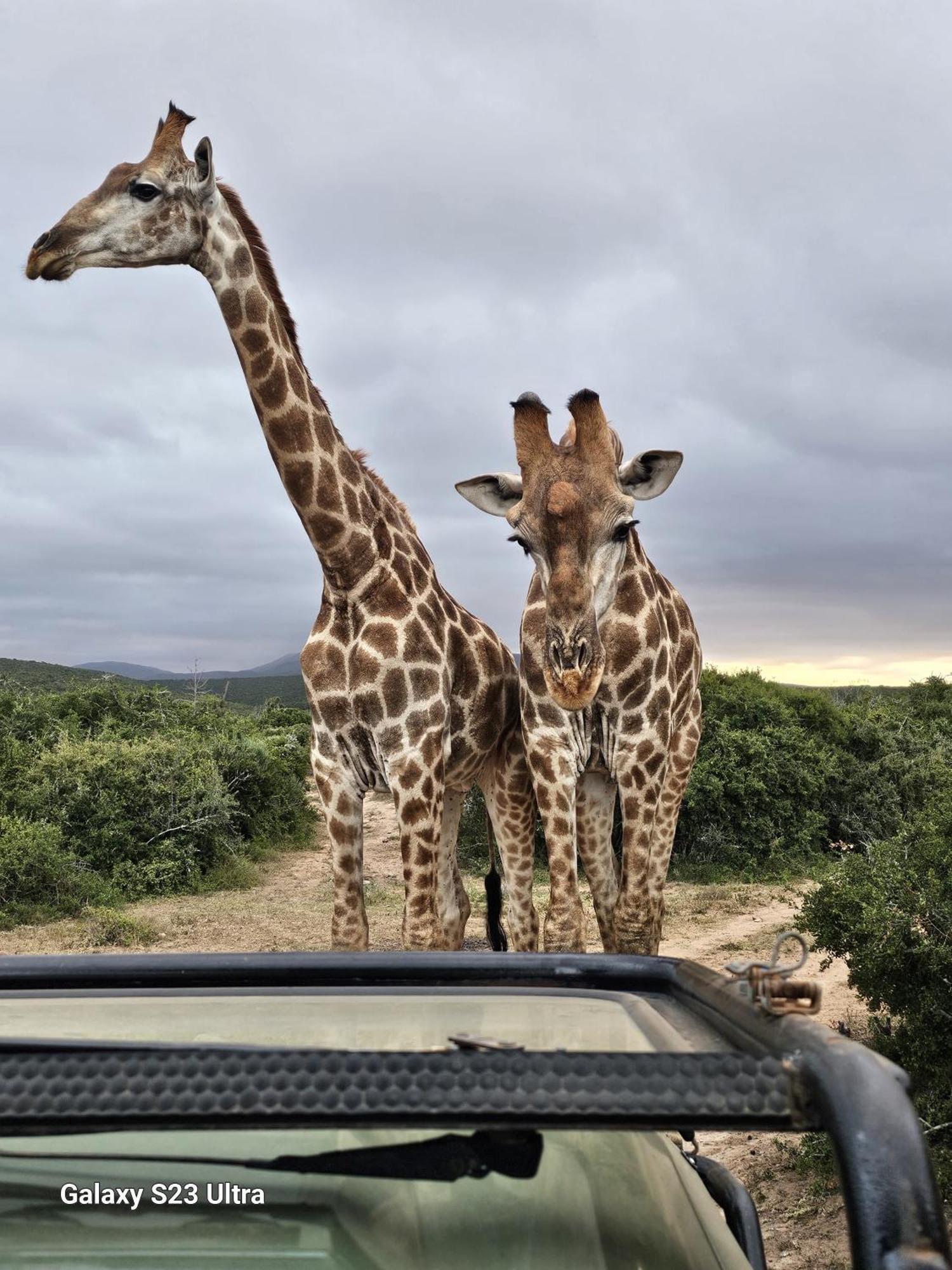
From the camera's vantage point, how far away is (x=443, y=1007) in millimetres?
1446

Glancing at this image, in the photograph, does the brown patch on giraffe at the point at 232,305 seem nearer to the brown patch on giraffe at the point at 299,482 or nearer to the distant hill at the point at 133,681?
the brown patch on giraffe at the point at 299,482

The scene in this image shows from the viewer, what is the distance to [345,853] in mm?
4320

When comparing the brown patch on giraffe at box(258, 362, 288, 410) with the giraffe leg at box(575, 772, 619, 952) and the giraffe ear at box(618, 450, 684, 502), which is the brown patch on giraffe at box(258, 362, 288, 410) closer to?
A: the giraffe ear at box(618, 450, 684, 502)

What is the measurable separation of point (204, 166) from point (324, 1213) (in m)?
4.32

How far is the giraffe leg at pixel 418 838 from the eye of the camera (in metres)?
4.15

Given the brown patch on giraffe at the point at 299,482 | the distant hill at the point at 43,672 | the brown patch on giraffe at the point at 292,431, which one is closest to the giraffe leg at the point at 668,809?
the brown patch on giraffe at the point at 299,482

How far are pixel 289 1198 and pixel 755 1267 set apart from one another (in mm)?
565

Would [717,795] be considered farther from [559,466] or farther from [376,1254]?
[376,1254]

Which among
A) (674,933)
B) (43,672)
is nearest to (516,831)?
(674,933)

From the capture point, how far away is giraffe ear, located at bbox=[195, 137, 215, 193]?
438cm

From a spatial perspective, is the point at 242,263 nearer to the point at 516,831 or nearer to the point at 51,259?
the point at 51,259

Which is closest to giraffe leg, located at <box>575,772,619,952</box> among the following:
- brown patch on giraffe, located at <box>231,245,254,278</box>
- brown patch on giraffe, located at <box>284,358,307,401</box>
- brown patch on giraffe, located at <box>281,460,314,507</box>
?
brown patch on giraffe, located at <box>281,460,314,507</box>

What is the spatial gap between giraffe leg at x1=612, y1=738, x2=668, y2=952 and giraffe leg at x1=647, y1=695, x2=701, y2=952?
0.07m

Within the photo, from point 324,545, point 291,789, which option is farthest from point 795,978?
point 291,789
